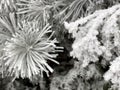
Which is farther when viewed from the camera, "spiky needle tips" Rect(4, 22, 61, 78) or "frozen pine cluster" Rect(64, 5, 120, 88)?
"spiky needle tips" Rect(4, 22, 61, 78)

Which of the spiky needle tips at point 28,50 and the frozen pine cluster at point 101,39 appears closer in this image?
the frozen pine cluster at point 101,39

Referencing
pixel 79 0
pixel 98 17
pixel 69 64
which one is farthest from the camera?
pixel 69 64

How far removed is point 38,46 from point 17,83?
529 millimetres

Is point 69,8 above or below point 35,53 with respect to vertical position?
above

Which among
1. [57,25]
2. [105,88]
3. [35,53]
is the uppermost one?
[57,25]

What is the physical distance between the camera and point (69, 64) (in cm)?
171

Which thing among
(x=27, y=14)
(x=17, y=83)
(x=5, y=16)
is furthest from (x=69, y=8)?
(x=17, y=83)

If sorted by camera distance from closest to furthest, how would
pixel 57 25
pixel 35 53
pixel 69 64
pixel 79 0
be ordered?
pixel 35 53, pixel 79 0, pixel 57 25, pixel 69 64

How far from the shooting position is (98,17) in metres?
1.19

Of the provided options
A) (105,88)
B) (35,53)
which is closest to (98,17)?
(35,53)

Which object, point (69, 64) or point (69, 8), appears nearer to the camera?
point (69, 8)

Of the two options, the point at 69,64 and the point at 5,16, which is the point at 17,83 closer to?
the point at 69,64

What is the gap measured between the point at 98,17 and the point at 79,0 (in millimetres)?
285

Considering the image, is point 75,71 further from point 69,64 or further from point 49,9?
point 49,9
